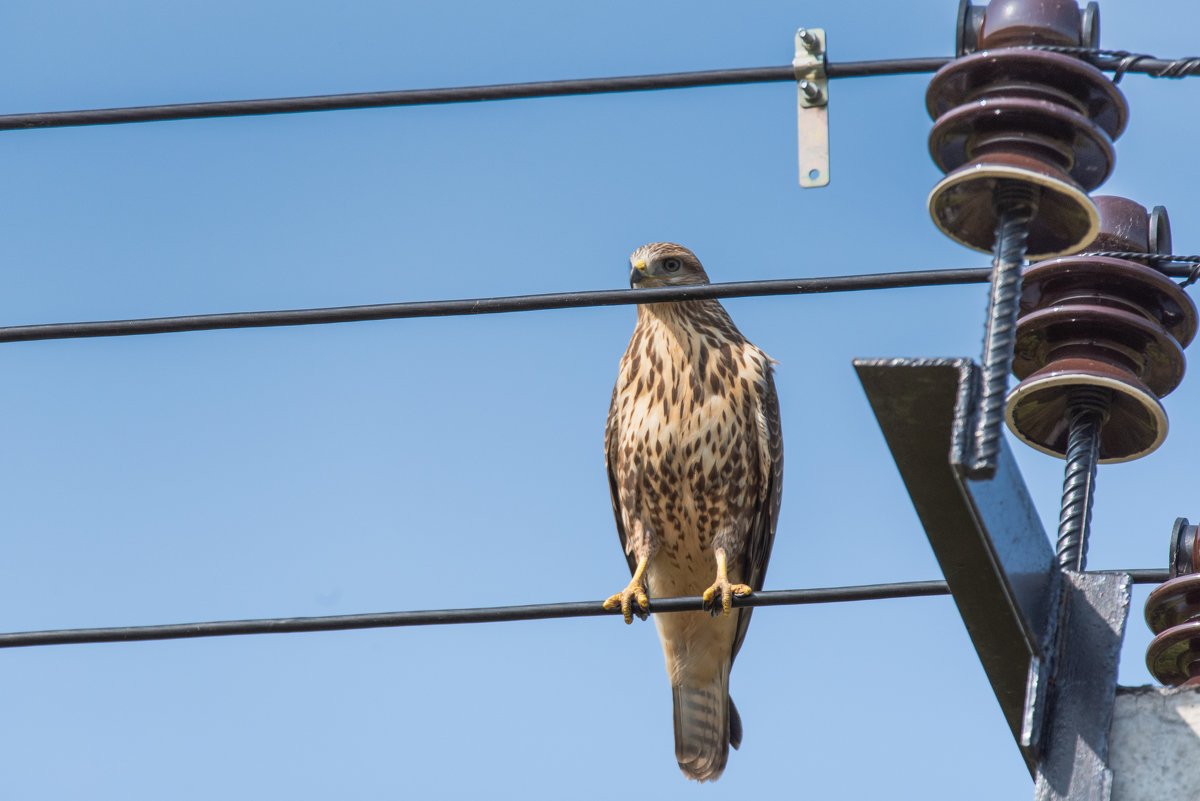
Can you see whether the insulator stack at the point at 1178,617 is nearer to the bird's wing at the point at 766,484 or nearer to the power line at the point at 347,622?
the power line at the point at 347,622

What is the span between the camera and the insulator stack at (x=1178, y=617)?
4.02m

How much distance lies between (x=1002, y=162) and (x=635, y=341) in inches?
178

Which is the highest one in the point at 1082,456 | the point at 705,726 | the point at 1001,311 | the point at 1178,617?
the point at 1001,311

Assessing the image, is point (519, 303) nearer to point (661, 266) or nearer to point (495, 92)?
point (495, 92)

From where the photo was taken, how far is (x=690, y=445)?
24.6 ft

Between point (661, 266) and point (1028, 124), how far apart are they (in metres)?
4.42

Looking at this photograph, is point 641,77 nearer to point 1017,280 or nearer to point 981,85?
point 981,85

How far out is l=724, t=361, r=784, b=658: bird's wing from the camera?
755 cm

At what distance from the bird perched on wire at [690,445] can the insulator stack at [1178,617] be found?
3220mm

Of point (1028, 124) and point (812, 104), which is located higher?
point (812, 104)

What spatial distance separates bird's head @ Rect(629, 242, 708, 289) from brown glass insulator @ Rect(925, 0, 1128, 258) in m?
4.20

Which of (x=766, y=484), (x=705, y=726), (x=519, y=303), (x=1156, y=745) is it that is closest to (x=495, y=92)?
(x=519, y=303)

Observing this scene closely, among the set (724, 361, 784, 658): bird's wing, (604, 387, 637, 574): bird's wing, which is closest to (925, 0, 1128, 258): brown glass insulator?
(724, 361, 784, 658): bird's wing

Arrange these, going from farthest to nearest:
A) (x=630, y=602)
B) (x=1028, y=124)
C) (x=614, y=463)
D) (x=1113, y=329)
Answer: (x=614, y=463)
(x=630, y=602)
(x=1113, y=329)
(x=1028, y=124)
